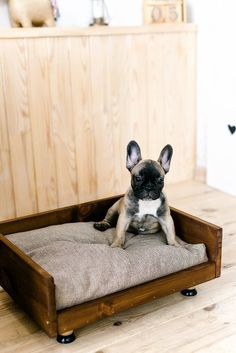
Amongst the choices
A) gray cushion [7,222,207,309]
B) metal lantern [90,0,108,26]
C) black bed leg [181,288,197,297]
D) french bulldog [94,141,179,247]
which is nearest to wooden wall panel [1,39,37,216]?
metal lantern [90,0,108,26]

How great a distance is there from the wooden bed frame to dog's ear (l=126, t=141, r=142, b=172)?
0.27 m

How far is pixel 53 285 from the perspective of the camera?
53.9 inches

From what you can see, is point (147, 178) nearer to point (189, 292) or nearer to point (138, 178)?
point (138, 178)

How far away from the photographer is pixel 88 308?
1455mm

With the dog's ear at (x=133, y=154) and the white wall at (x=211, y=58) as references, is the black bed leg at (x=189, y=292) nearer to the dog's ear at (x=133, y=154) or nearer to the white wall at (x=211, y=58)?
the dog's ear at (x=133, y=154)

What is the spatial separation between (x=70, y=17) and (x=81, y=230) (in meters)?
1.34

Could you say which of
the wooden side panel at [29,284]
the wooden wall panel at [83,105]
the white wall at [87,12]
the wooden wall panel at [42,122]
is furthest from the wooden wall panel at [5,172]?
the wooden side panel at [29,284]

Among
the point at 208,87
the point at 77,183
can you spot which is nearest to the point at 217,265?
the point at 77,183

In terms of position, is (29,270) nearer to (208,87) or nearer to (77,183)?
(77,183)

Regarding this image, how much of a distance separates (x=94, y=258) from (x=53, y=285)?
0.25 m

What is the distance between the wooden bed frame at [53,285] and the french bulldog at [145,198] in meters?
0.11

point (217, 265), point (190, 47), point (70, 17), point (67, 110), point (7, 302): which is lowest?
point (7, 302)

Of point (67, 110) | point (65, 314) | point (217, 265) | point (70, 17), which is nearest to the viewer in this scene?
Answer: point (65, 314)

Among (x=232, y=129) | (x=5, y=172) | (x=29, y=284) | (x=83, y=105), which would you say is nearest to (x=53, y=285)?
(x=29, y=284)
